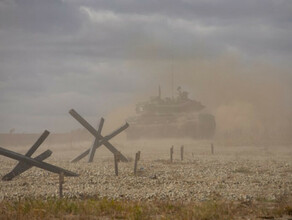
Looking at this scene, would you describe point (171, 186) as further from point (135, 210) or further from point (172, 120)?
point (172, 120)

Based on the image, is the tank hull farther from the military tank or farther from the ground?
the ground

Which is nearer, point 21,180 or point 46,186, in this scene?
point 46,186

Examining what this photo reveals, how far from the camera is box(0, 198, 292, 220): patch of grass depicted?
462 inches

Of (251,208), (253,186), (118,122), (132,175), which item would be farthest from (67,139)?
(251,208)

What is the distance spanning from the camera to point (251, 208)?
1291cm

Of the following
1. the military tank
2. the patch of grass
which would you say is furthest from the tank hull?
the patch of grass

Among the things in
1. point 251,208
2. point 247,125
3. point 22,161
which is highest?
point 247,125

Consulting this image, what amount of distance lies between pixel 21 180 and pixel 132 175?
185 inches

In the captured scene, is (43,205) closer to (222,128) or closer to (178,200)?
(178,200)

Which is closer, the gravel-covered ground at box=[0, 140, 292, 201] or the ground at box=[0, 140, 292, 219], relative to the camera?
the ground at box=[0, 140, 292, 219]

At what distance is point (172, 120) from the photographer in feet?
176

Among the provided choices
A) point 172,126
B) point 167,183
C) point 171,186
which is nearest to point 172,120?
point 172,126

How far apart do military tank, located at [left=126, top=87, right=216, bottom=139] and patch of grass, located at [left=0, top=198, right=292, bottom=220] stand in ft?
127

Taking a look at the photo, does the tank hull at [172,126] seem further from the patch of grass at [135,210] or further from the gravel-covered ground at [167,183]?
the patch of grass at [135,210]
